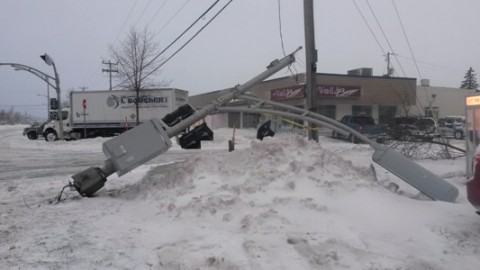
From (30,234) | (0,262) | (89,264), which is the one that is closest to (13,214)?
(30,234)

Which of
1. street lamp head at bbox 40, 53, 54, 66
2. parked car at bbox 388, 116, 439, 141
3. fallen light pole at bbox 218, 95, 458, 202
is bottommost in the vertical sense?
Answer: fallen light pole at bbox 218, 95, 458, 202

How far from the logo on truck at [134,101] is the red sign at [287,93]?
9.82m

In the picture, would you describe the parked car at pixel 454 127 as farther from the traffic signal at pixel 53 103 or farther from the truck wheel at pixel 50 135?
the truck wheel at pixel 50 135

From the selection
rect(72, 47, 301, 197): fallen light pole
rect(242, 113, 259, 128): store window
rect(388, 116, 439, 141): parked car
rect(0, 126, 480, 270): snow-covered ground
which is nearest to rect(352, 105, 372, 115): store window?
rect(242, 113, 259, 128): store window

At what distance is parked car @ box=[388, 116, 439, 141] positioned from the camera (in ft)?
49.3

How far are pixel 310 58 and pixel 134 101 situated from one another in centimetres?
2469

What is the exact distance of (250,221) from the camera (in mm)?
6305

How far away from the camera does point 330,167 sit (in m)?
8.15

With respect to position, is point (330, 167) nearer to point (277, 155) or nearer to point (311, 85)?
point (277, 155)

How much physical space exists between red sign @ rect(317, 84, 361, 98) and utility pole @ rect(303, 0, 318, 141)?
23.9 metres

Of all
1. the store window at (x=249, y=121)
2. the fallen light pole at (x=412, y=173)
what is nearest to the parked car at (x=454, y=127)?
the store window at (x=249, y=121)

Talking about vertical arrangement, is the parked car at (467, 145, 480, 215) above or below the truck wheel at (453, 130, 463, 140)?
above

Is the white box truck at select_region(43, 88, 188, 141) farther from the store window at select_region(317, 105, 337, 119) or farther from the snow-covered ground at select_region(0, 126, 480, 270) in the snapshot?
the snow-covered ground at select_region(0, 126, 480, 270)

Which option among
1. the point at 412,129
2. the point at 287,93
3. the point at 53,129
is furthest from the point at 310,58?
the point at 53,129
